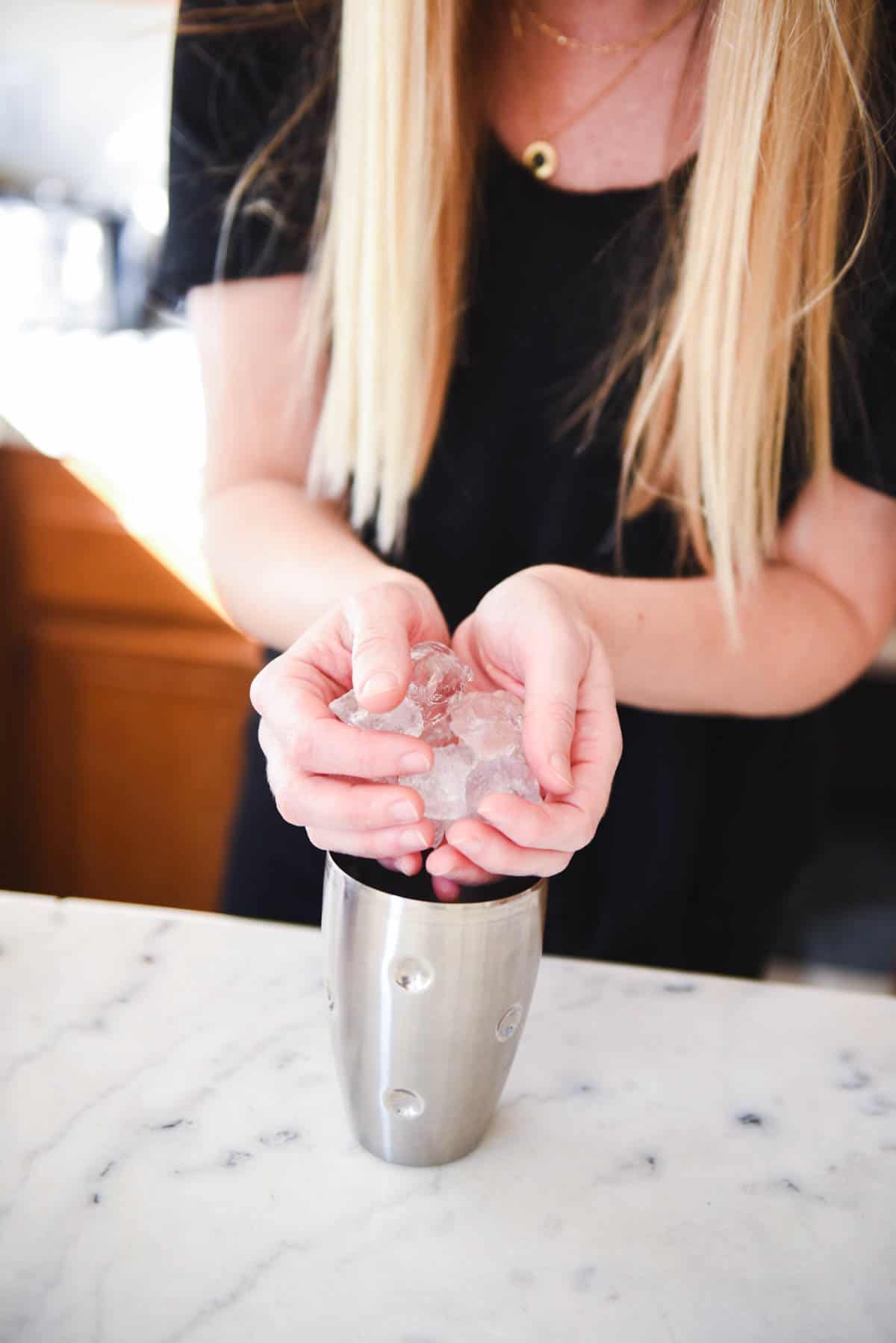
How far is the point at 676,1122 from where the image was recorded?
61 cm

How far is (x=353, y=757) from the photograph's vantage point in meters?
0.52

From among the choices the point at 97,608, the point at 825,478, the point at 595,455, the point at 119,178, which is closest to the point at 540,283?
the point at 595,455

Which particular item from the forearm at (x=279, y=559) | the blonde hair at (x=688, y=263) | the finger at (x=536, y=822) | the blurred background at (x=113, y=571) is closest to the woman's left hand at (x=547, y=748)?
the finger at (x=536, y=822)

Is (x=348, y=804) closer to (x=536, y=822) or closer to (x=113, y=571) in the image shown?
(x=536, y=822)

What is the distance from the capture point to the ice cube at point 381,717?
583 millimetres

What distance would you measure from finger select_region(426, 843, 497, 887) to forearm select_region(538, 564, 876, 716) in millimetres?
353

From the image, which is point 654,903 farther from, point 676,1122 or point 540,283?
point 540,283

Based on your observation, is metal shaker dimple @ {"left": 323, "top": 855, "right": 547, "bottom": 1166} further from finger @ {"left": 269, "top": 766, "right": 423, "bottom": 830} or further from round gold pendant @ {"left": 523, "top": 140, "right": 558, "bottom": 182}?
round gold pendant @ {"left": 523, "top": 140, "right": 558, "bottom": 182}

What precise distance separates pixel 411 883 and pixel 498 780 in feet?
0.23

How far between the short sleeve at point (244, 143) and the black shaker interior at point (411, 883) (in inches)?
25.2

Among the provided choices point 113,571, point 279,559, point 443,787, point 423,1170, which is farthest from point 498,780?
point 113,571

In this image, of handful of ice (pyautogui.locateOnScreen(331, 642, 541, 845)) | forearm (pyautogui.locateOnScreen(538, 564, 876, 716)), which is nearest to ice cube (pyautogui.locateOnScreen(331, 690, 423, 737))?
handful of ice (pyautogui.locateOnScreen(331, 642, 541, 845))

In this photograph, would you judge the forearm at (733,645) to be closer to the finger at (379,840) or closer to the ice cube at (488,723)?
the ice cube at (488,723)

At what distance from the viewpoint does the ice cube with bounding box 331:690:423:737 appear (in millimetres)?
583
